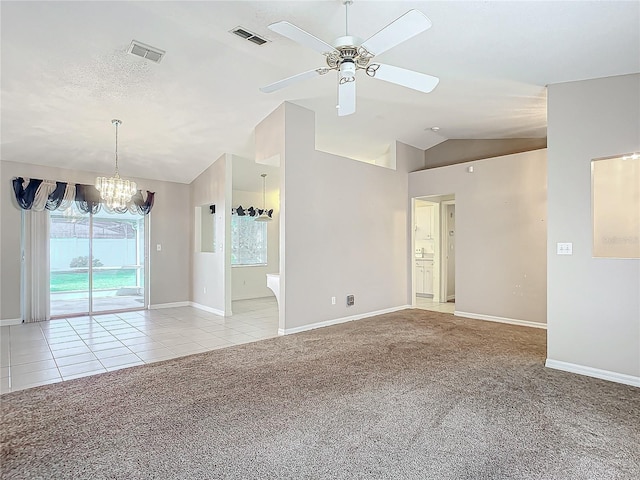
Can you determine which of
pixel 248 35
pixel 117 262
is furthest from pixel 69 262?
pixel 248 35

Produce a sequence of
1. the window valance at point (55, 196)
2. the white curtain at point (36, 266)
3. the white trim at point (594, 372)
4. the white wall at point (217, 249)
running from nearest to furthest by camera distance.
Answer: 1. the white trim at point (594, 372)
2. the window valance at point (55, 196)
3. the white curtain at point (36, 266)
4. the white wall at point (217, 249)

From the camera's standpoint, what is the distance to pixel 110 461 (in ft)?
6.70

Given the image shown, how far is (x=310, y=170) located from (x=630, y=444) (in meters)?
4.34

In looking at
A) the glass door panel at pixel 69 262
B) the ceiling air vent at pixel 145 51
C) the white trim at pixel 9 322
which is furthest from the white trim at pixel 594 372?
the white trim at pixel 9 322

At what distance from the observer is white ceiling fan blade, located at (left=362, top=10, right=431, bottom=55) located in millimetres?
2029

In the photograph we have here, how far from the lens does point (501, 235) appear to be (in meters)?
5.76

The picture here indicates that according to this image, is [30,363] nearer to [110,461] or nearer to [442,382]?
[110,461]

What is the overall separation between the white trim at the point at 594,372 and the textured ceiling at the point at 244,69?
9.11 ft

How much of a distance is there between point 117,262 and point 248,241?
2907 mm

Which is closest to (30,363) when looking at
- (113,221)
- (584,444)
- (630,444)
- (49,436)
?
(49,436)

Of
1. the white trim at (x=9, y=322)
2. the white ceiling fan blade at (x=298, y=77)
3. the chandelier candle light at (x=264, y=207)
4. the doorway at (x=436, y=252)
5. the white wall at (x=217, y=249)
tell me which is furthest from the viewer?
Result: the chandelier candle light at (x=264, y=207)

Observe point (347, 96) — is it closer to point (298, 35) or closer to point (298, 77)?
point (298, 77)

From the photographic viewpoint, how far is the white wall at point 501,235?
539 centimetres

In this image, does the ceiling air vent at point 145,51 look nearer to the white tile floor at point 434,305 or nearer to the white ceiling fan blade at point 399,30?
the white ceiling fan blade at point 399,30
